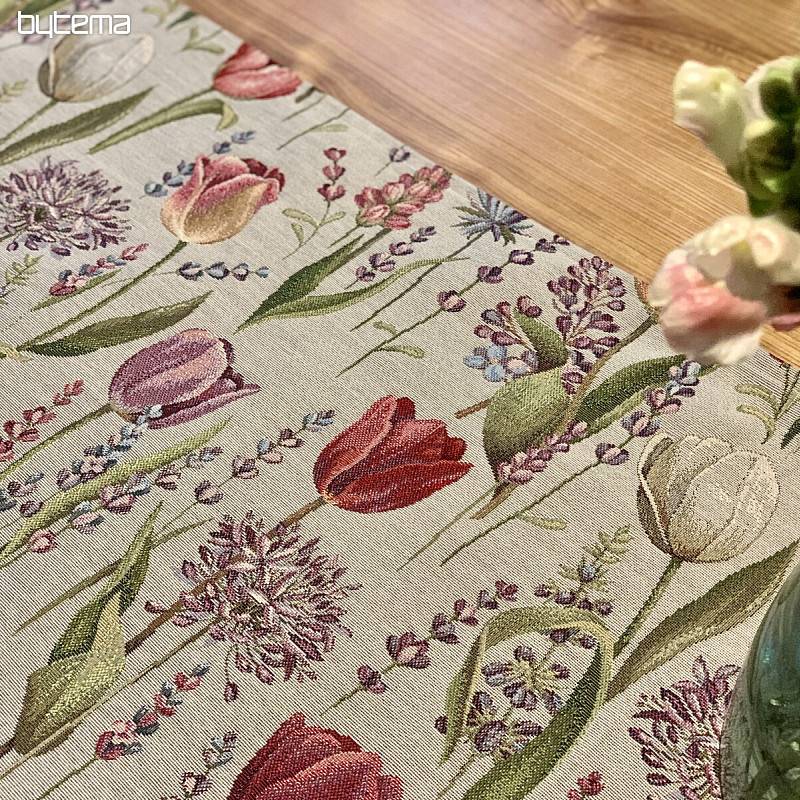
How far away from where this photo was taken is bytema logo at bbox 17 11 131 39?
1.31 m

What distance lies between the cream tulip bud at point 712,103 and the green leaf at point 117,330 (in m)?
0.73

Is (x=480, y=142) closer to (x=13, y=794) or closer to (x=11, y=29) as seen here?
(x=11, y=29)

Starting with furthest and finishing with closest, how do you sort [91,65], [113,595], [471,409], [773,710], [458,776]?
[91,65], [471,409], [113,595], [458,776], [773,710]

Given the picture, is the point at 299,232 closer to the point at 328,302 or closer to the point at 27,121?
the point at 328,302

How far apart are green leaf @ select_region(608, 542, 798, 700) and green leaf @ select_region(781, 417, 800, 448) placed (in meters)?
0.10

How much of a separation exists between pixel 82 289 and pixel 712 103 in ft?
2.68

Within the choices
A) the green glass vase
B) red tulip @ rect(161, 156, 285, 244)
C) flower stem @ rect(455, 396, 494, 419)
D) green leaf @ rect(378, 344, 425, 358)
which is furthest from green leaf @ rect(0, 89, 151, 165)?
the green glass vase

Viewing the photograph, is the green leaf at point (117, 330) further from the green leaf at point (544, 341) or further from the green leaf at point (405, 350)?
the green leaf at point (544, 341)

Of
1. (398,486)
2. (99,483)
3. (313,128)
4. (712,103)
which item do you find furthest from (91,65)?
(712,103)

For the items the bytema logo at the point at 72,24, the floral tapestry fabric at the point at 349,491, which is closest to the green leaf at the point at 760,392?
the floral tapestry fabric at the point at 349,491

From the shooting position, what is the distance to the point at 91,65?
126cm

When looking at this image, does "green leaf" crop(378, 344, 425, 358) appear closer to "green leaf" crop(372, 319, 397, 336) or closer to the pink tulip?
"green leaf" crop(372, 319, 397, 336)

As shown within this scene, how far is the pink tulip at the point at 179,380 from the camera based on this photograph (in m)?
0.90

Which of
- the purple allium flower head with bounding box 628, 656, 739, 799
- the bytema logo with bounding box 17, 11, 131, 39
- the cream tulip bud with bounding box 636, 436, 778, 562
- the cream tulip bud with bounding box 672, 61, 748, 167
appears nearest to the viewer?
the cream tulip bud with bounding box 672, 61, 748, 167
